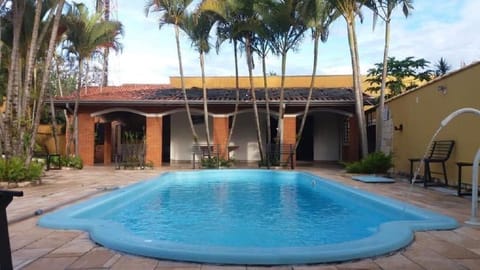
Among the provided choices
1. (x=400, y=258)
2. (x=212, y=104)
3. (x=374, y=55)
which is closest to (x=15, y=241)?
(x=400, y=258)

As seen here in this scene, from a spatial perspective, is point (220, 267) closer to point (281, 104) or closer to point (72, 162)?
point (281, 104)

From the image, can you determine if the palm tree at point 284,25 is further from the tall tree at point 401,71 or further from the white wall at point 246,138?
the tall tree at point 401,71

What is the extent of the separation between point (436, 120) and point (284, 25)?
6.91m

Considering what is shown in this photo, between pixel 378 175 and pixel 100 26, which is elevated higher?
pixel 100 26

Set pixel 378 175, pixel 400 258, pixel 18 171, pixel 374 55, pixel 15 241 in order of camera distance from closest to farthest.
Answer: pixel 400 258
pixel 15 241
pixel 18 171
pixel 378 175
pixel 374 55

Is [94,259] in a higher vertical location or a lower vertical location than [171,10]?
lower

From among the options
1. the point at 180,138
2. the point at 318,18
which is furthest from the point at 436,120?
the point at 180,138

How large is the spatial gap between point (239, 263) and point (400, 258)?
1.51m

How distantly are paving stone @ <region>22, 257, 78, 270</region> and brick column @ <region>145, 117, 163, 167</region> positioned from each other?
15.4 meters

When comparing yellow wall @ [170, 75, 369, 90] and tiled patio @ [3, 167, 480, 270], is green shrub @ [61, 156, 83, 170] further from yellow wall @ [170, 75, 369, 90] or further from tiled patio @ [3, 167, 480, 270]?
yellow wall @ [170, 75, 369, 90]

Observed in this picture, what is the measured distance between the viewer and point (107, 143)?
867 inches

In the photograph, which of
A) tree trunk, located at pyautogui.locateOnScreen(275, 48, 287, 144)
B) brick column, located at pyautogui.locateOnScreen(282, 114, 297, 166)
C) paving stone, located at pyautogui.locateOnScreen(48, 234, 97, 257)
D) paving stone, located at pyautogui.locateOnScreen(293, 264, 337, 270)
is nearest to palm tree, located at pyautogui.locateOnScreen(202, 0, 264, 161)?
tree trunk, located at pyautogui.locateOnScreen(275, 48, 287, 144)

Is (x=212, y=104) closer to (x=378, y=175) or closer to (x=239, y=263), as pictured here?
(x=378, y=175)

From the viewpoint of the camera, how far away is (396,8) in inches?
573
